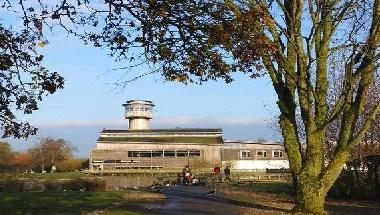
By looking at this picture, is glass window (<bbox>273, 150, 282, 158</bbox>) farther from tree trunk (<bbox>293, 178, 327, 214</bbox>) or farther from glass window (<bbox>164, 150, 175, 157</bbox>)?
tree trunk (<bbox>293, 178, 327, 214</bbox>)

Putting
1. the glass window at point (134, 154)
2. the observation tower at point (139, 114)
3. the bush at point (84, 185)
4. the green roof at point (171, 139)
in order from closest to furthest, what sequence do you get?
the bush at point (84, 185) → the glass window at point (134, 154) → the green roof at point (171, 139) → the observation tower at point (139, 114)

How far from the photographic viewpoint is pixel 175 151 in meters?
98.4

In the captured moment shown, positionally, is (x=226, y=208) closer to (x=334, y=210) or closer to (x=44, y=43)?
(x=334, y=210)

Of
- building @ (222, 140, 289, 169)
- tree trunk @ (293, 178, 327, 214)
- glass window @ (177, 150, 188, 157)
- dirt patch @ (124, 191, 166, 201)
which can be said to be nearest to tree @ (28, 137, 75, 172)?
glass window @ (177, 150, 188, 157)

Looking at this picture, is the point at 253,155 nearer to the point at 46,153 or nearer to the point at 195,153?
the point at 195,153

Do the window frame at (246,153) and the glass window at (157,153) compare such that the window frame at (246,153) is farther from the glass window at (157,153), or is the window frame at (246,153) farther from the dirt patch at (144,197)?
the dirt patch at (144,197)

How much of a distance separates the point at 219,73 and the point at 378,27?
12.8 meters

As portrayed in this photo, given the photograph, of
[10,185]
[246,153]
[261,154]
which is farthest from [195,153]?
[10,185]

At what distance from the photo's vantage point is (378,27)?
21453 mm

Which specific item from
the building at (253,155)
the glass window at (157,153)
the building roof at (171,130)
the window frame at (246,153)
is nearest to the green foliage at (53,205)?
the glass window at (157,153)

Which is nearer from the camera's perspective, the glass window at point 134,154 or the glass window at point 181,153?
the glass window at point 181,153

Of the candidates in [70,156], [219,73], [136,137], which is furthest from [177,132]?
[219,73]

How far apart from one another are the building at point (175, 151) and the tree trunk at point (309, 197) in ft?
234

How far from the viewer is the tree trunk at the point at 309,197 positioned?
2155 centimetres
